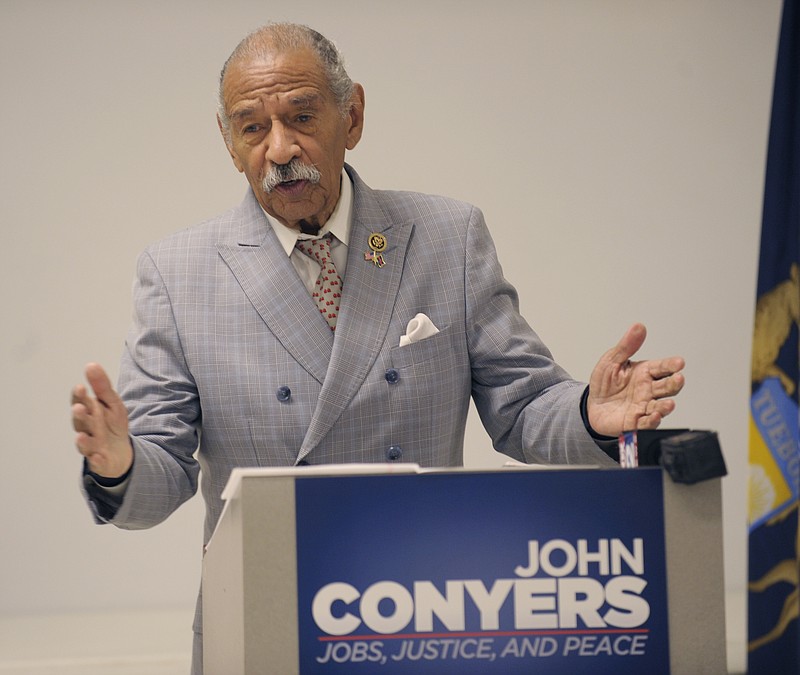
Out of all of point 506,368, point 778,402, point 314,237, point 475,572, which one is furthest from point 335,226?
point 778,402

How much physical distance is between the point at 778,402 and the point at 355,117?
4.39 feet

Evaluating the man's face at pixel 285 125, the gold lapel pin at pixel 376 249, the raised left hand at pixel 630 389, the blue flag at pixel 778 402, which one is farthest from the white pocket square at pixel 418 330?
the blue flag at pixel 778 402

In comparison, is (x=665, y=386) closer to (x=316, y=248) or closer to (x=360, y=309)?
(x=360, y=309)

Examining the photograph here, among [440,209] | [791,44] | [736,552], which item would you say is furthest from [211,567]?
[736,552]

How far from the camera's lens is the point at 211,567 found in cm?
140

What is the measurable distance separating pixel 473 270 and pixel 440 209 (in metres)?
0.15

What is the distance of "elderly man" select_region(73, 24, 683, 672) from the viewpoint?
190 centimetres

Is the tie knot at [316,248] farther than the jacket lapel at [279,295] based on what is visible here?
Yes

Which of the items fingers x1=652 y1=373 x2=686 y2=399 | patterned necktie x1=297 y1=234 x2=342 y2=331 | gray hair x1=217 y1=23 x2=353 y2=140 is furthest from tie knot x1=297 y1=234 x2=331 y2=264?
fingers x1=652 y1=373 x2=686 y2=399

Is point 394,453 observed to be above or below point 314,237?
below

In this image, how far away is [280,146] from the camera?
1918 mm

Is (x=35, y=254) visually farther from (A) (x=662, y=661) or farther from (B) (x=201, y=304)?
(A) (x=662, y=661)

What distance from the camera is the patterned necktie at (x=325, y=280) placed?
1.98 metres

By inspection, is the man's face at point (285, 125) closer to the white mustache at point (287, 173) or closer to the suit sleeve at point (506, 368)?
the white mustache at point (287, 173)
